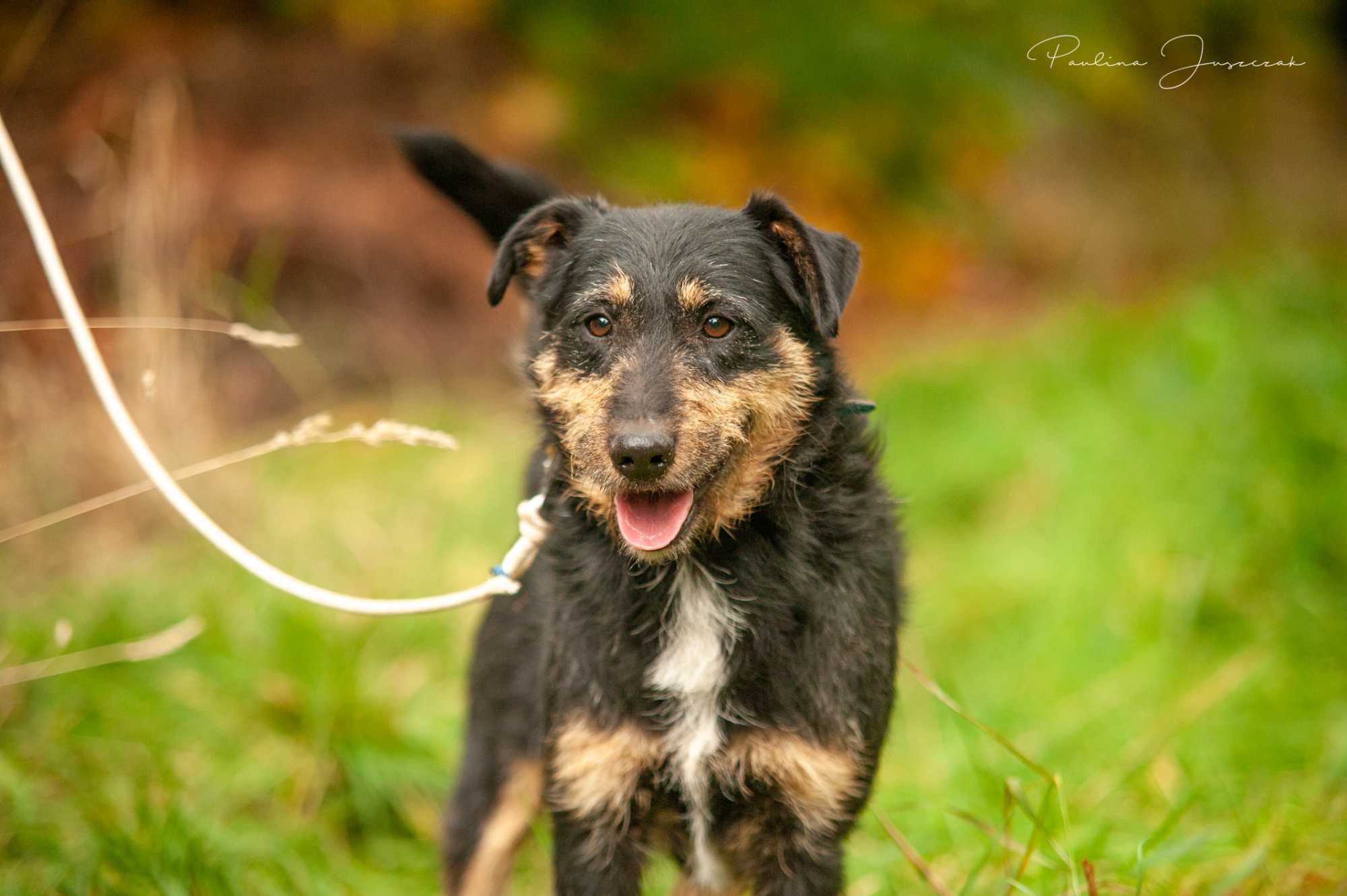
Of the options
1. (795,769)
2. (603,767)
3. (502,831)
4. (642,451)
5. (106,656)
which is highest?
(642,451)

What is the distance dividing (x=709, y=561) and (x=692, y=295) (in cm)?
74

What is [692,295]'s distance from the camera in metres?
2.96

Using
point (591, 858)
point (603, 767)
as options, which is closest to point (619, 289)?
point (603, 767)

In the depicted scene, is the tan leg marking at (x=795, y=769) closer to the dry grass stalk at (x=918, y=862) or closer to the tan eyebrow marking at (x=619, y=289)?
the dry grass stalk at (x=918, y=862)

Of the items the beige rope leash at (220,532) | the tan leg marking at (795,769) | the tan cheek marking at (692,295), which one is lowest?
the tan leg marking at (795,769)

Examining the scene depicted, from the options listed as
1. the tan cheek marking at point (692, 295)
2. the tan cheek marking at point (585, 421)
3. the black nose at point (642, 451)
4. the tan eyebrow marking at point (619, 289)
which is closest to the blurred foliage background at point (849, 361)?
the tan cheek marking at point (585, 421)

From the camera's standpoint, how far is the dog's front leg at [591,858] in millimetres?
2916

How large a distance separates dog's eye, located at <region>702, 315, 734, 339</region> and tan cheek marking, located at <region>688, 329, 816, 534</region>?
137mm

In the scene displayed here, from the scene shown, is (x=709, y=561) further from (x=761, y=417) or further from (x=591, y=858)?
(x=591, y=858)

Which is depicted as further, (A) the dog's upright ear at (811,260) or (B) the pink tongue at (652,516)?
(A) the dog's upright ear at (811,260)

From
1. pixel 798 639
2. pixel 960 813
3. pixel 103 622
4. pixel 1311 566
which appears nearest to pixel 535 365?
pixel 798 639

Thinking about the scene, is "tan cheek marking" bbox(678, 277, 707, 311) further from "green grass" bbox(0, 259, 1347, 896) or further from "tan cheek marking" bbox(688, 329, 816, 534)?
"green grass" bbox(0, 259, 1347, 896)

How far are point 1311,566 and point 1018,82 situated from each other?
418cm

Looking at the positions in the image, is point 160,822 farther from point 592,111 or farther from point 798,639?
point 592,111
